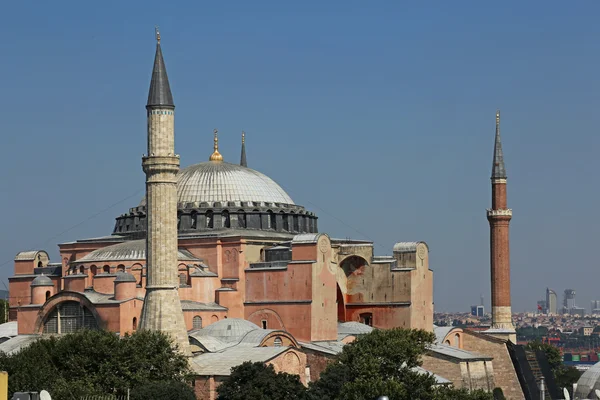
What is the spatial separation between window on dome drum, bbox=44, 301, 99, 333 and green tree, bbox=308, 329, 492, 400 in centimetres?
776

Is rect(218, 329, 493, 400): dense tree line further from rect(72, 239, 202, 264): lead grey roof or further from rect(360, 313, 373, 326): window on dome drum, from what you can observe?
rect(360, 313, 373, 326): window on dome drum

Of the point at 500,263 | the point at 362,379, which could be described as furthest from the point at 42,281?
the point at 500,263

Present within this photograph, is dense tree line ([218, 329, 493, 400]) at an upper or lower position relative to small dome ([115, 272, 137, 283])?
lower

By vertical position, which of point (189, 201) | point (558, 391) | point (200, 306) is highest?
point (189, 201)

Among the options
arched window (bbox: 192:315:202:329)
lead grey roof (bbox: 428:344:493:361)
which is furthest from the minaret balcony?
arched window (bbox: 192:315:202:329)

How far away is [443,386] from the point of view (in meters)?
37.4

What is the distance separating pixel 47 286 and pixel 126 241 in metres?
3.84

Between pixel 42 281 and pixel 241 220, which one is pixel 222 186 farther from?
pixel 42 281

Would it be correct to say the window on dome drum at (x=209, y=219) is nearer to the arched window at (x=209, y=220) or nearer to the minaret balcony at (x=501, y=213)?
the arched window at (x=209, y=220)

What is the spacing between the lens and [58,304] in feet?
137

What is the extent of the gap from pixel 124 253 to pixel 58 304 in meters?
3.27

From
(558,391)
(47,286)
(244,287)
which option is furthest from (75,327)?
(558,391)

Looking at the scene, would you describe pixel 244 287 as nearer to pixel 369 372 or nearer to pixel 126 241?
pixel 126 241

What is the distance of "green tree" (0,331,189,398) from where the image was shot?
34969 millimetres
